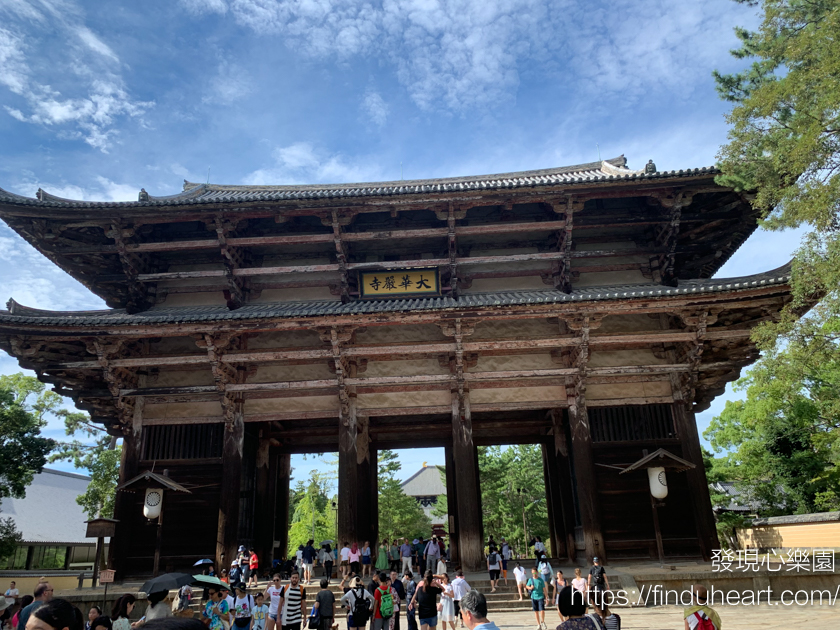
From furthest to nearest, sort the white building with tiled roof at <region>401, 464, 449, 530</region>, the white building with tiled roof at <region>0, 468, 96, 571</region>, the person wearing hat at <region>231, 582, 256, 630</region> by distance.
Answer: the white building with tiled roof at <region>401, 464, 449, 530</region> → the white building with tiled roof at <region>0, 468, 96, 571</region> → the person wearing hat at <region>231, 582, 256, 630</region>

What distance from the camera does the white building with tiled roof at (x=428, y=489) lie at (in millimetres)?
51831

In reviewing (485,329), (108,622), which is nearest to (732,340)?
(485,329)

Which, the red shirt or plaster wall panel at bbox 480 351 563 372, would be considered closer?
the red shirt

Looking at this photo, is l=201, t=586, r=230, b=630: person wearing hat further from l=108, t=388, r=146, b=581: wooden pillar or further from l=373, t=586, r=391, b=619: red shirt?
l=108, t=388, r=146, b=581: wooden pillar

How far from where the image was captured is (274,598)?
10242mm

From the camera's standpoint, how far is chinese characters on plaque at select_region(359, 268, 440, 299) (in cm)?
1628

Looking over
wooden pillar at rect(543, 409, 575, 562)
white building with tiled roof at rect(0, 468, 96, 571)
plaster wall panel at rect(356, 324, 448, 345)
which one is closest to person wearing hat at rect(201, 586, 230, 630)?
plaster wall panel at rect(356, 324, 448, 345)

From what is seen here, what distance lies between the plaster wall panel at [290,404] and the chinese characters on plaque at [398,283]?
3128mm

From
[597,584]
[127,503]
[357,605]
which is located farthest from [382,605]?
[127,503]

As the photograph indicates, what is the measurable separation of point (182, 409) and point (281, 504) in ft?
18.5

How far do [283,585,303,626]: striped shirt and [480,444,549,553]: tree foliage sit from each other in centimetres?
3342

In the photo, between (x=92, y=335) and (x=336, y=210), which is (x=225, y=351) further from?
(x=336, y=210)

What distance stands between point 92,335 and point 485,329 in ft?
33.8

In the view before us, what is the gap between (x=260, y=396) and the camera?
16250 millimetres
